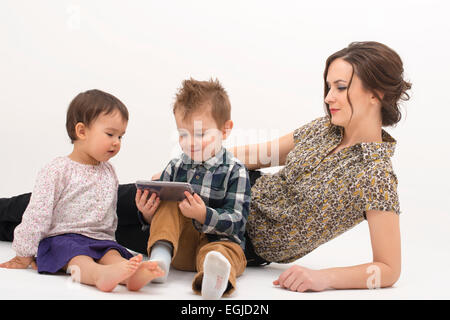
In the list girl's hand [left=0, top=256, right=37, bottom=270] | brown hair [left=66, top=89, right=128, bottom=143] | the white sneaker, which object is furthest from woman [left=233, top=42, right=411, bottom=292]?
girl's hand [left=0, top=256, right=37, bottom=270]

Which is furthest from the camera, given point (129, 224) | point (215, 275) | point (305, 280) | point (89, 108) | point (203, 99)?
point (129, 224)

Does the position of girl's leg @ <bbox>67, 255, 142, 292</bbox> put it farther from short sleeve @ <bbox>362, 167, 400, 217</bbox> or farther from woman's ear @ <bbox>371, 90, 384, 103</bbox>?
woman's ear @ <bbox>371, 90, 384, 103</bbox>

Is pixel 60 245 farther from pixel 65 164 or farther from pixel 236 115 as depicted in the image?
pixel 236 115

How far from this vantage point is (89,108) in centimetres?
192

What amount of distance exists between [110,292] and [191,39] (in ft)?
7.86

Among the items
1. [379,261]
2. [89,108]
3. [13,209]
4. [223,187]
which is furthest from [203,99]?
[13,209]

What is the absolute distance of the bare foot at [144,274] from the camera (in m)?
1.55

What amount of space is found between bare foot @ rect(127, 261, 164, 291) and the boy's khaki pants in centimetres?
14

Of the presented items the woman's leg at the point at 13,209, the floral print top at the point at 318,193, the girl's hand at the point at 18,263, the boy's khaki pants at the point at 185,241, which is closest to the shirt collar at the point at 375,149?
the floral print top at the point at 318,193

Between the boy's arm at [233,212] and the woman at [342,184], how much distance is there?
179 millimetres

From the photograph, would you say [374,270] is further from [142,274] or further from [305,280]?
[142,274]

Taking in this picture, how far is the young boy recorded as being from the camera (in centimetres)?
176

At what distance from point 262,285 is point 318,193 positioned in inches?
14.8

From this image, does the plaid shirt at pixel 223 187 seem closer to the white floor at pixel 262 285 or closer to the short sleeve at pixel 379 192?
Result: the white floor at pixel 262 285
